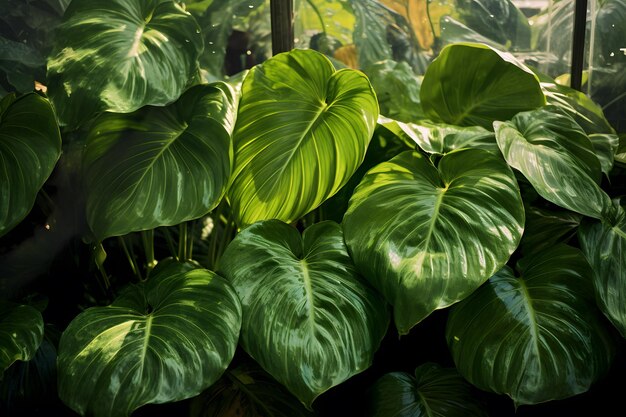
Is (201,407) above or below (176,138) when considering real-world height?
below

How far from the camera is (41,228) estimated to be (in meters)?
1.70

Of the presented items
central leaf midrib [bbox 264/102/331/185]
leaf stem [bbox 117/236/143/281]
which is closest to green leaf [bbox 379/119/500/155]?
central leaf midrib [bbox 264/102/331/185]

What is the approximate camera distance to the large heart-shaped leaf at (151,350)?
114 centimetres

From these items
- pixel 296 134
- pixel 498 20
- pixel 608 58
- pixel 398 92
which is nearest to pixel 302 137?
pixel 296 134

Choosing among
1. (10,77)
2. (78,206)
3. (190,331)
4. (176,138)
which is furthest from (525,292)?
→ (10,77)

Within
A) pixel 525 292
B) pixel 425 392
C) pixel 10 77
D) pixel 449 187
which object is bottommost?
pixel 425 392

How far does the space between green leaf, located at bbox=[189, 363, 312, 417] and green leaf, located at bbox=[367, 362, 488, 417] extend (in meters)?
0.15

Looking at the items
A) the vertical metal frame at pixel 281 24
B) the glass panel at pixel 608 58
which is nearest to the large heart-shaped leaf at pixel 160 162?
the vertical metal frame at pixel 281 24

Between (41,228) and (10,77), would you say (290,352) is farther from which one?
(10,77)

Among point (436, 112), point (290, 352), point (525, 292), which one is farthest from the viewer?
point (436, 112)

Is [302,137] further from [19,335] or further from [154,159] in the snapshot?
[19,335]

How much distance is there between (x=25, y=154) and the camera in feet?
4.47

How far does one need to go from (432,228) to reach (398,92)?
2.04 ft

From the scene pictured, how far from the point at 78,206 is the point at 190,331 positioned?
2.26 feet
